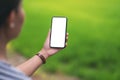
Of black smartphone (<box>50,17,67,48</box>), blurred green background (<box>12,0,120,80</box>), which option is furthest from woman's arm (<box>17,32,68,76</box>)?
blurred green background (<box>12,0,120,80</box>)

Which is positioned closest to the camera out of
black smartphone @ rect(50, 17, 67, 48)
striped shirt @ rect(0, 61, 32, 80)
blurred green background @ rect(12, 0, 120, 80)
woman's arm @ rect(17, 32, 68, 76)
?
striped shirt @ rect(0, 61, 32, 80)

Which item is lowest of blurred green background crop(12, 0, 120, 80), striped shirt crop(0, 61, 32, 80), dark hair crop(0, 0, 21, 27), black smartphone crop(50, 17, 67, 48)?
blurred green background crop(12, 0, 120, 80)

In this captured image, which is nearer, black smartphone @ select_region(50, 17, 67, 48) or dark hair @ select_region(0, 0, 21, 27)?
dark hair @ select_region(0, 0, 21, 27)

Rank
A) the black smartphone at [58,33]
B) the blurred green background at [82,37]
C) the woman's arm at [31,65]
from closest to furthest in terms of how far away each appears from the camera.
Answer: the woman's arm at [31,65] < the black smartphone at [58,33] < the blurred green background at [82,37]

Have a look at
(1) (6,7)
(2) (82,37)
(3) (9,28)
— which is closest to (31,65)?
(3) (9,28)

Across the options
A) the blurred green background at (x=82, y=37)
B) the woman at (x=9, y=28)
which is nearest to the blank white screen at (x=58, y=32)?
the woman at (x=9, y=28)

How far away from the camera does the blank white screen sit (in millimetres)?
2617

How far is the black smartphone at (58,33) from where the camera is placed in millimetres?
2571

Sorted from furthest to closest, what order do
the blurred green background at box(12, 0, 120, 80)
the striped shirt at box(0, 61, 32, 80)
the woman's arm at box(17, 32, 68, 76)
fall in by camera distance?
the blurred green background at box(12, 0, 120, 80)
the woman's arm at box(17, 32, 68, 76)
the striped shirt at box(0, 61, 32, 80)

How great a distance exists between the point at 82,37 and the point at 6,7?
371cm

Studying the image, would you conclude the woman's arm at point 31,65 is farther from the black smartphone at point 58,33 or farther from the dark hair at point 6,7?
the dark hair at point 6,7

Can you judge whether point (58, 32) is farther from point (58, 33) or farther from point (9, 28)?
point (9, 28)

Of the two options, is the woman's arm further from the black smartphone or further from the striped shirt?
the striped shirt

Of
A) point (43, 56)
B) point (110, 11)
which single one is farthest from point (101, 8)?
point (43, 56)
